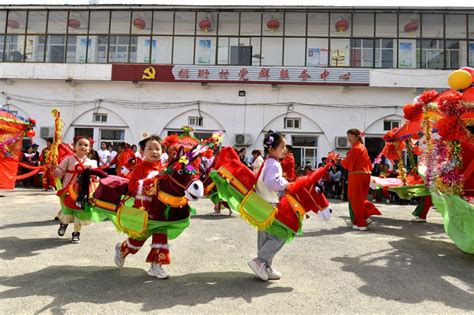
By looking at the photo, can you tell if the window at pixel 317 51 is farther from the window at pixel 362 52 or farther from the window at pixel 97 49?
the window at pixel 97 49

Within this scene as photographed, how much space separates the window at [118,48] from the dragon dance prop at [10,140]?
30.7 ft

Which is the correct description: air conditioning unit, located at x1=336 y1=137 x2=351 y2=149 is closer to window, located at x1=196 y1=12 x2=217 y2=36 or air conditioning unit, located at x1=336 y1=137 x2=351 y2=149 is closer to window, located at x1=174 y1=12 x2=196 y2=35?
window, located at x1=196 y1=12 x2=217 y2=36

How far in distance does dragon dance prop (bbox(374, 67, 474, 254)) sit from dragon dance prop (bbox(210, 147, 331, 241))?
7.36ft

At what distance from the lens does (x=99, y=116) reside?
1700 cm

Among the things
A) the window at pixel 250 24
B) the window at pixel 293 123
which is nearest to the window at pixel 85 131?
the window at pixel 250 24

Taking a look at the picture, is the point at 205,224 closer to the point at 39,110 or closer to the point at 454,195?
the point at 454,195

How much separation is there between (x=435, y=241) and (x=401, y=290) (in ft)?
8.80

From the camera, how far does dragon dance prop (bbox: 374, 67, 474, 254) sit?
466 cm

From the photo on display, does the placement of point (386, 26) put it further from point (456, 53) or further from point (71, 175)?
point (71, 175)

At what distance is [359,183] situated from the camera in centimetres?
661

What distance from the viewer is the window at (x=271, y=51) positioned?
1691cm

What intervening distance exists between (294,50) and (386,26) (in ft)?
14.2

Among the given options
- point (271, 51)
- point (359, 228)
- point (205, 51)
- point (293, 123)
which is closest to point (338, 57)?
point (271, 51)

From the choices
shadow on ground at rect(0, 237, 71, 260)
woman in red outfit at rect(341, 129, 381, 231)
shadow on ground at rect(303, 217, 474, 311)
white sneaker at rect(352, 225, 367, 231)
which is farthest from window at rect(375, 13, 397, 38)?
shadow on ground at rect(0, 237, 71, 260)
